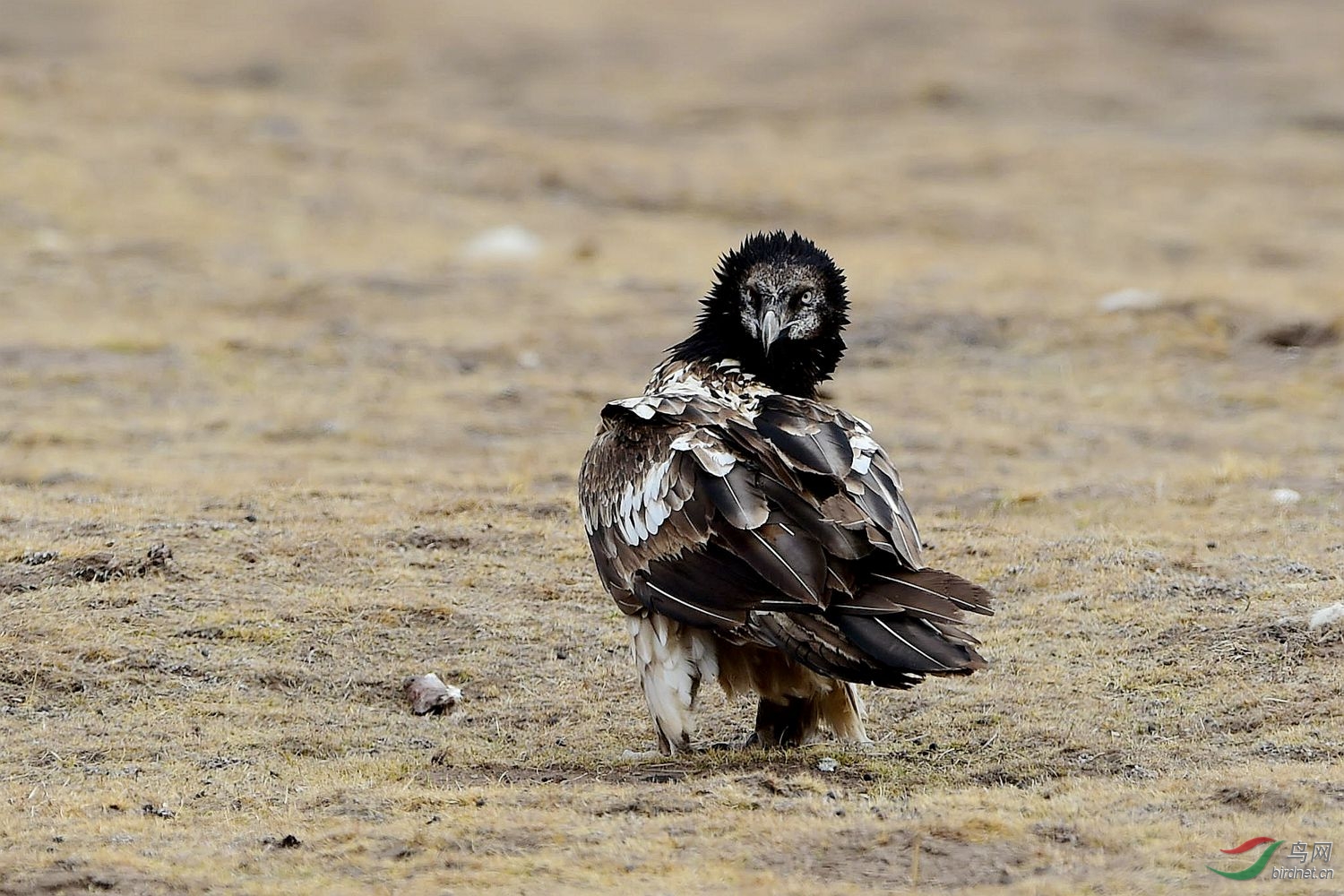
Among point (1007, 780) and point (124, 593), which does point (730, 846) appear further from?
point (124, 593)

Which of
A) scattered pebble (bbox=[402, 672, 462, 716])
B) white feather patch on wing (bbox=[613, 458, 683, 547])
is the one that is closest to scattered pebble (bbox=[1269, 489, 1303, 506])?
white feather patch on wing (bbox=[613, 458, 683, 547])

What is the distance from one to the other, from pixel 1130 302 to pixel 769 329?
466 inches

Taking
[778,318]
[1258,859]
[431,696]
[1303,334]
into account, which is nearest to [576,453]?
[778,318]

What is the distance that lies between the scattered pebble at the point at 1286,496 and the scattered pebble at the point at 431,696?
19.9ft

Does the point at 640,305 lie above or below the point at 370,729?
above

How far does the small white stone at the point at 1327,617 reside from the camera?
8.80m

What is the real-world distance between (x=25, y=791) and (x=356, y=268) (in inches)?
602

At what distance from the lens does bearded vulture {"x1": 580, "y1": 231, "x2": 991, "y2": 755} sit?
7031mm

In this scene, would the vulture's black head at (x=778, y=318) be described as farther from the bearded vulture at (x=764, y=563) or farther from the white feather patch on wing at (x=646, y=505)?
the white feather patch on wing at (x=646, y=505)

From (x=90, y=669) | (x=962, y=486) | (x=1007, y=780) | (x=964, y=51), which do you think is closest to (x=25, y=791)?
(x=90, y=669)

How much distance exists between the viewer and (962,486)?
13281mm

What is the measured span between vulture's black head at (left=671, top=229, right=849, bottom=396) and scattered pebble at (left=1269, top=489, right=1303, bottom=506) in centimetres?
443

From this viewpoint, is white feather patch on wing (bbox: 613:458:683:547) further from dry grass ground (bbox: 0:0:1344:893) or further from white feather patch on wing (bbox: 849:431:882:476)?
dry grass ground (bbox: 0:0:1344:893)

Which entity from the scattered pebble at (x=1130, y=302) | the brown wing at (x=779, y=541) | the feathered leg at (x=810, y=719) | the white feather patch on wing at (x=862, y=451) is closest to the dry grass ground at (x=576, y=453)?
the scattered pebble at (x=1130, y=302)
